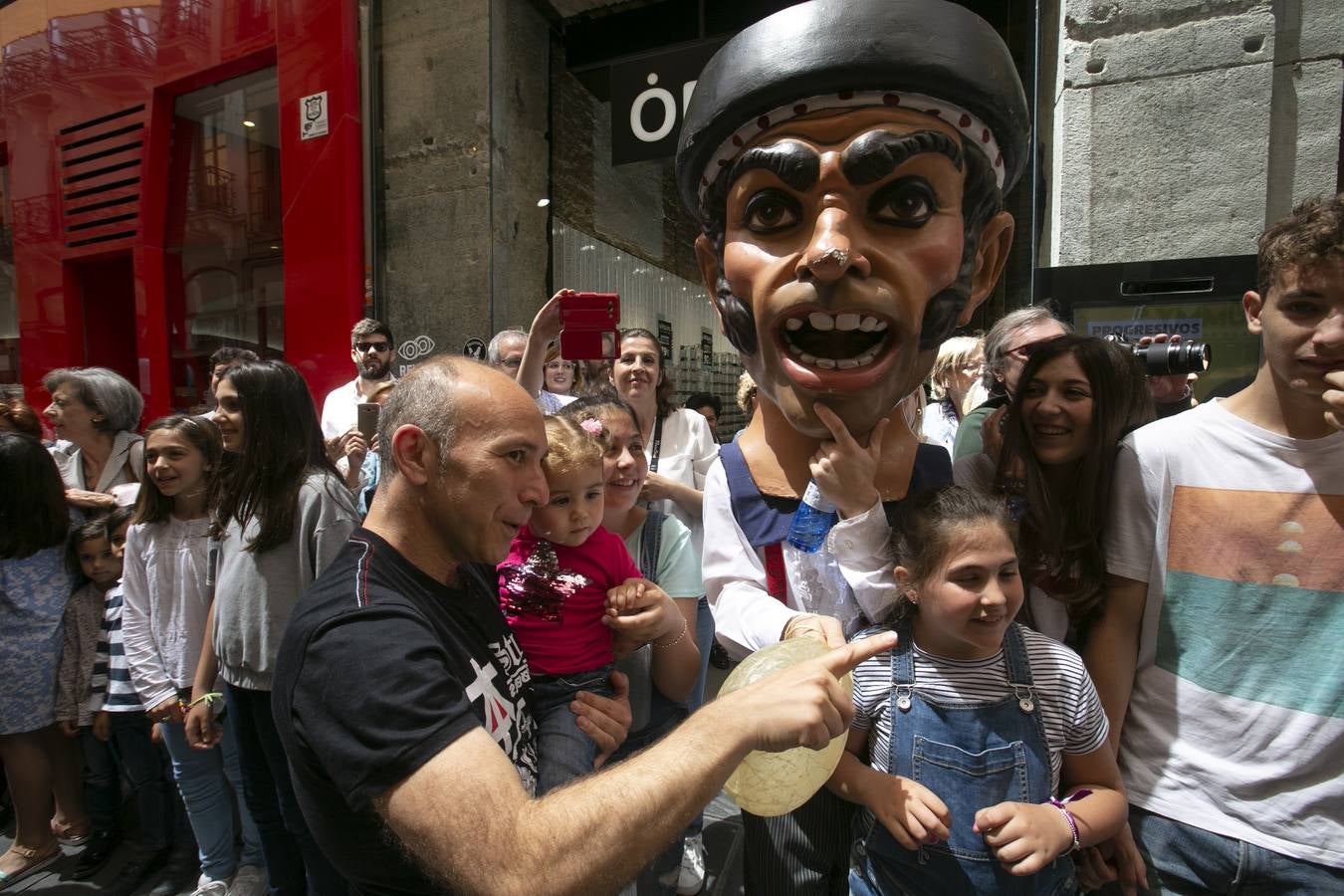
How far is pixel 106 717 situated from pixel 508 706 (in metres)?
2.47

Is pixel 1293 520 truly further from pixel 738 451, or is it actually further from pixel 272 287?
pixel 272 287

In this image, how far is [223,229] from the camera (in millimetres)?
6078

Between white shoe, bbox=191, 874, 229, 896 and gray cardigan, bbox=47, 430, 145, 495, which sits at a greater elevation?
gray cardigan, bbox=47, 430, 145, 495

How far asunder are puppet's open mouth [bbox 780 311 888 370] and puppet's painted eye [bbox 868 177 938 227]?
7.3 inches

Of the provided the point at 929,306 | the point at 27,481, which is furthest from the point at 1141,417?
the point at 27,481

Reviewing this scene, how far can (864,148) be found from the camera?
3.78 ft

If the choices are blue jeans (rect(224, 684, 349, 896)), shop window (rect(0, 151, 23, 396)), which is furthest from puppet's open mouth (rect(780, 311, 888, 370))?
Result: shop window (rect(0, 151, 23, 396))

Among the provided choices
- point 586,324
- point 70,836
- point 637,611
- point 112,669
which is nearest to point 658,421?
point 586,324

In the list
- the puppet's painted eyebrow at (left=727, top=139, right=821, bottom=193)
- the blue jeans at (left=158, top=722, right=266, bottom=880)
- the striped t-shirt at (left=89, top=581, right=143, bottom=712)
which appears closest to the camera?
the puppet's painted eyebrow at (left=727, top=139, right=821, bottom=193)

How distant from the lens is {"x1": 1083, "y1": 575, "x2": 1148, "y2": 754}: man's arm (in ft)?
4.20

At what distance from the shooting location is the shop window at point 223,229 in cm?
587

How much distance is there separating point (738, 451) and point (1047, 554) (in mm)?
630

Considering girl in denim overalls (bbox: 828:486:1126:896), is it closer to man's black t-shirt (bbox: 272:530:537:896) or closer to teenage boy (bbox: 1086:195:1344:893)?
teenage boy (bbox: 1086:195:1344:893)

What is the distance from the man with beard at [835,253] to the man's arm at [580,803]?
0.81 feet
